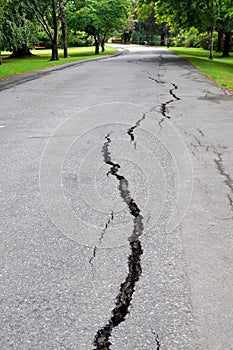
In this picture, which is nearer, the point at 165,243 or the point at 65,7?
the point at 165,243

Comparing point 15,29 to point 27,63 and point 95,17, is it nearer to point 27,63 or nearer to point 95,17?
point 27,63

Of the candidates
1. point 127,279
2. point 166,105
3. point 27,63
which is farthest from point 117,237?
point 27,63

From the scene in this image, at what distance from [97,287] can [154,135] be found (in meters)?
4.01

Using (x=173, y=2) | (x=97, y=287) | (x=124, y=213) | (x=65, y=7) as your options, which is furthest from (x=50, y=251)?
(x=65, y=7)

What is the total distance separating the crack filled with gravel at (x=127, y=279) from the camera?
6.76 ft

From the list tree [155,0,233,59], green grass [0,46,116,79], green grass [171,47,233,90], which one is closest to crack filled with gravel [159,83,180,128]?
green grass [171,47,233,90]

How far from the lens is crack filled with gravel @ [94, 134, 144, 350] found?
2.06 meters

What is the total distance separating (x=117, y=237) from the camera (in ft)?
10.1

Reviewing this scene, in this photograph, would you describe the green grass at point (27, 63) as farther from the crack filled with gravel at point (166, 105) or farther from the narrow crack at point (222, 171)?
the narrow crack at point (222, 171)

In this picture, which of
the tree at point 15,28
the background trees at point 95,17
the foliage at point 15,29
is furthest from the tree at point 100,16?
the foliage at point 15,29

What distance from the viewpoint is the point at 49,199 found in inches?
150

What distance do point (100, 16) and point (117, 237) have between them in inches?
1478

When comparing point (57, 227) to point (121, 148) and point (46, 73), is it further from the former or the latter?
point (46, 73)

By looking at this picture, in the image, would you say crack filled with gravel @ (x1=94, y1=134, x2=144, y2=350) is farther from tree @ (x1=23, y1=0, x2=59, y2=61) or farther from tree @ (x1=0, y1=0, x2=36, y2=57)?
tree @ (x1=23, y1=0, x2=59, y2=61)
